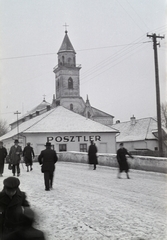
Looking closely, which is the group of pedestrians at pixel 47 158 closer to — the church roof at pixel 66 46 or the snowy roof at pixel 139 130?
the snowy roof at pixel 139 130

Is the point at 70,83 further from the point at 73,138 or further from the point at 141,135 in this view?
the point at 73,138

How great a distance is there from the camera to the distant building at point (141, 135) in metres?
56.3

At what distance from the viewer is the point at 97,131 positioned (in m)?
46.6

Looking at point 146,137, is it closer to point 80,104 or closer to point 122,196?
point 80,104

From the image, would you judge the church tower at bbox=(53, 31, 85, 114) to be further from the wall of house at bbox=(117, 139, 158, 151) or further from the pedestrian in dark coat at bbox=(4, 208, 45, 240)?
the pedestrian in dark coat at bbox=(4, 208, 45, 240)

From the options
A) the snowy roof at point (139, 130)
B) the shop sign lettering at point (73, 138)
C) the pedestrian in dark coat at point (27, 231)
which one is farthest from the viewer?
the snowy roof at point (139, 130)

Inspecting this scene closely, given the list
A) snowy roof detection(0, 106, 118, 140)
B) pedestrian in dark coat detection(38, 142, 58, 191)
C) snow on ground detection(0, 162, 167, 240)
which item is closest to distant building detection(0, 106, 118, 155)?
snowy roof detection(0, 106, 118, 140)

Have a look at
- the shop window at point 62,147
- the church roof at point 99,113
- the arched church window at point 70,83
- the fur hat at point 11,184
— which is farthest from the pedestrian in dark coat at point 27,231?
the church roof at point 99,113

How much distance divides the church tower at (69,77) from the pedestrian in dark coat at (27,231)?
263ft

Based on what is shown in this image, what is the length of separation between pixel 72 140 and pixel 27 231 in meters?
42.3

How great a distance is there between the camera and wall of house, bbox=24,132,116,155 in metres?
44.7

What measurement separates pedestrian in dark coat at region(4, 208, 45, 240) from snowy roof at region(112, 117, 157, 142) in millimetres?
53113

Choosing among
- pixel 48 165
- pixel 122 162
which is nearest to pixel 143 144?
pixel 122 162

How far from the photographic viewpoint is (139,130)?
202ft
